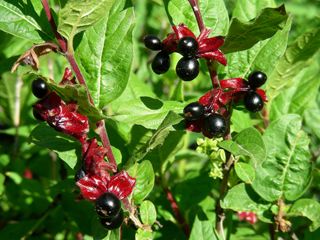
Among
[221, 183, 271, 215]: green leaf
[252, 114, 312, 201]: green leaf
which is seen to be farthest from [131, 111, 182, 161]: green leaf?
[252, 114, 312, 201]: green leaf

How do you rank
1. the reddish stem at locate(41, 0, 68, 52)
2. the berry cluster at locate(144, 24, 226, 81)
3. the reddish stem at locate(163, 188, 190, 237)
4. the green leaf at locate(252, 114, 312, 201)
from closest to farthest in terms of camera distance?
the berry cluster at locate(144, 24, 226, 81)
the reddish stem at locate(41, 0, 68, 52)
the green leaf at locate(252, 114, 312, 201)
the reddish stem at locate(163, 188, 190, 237)

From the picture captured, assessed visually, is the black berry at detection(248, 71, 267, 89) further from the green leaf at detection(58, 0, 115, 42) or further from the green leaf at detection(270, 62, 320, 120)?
the green leaf at detection(270, 62, 320, 120)

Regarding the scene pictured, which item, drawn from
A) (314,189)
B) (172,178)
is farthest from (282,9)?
(314,189)

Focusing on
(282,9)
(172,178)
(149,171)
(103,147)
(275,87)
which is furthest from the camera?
(172,178)

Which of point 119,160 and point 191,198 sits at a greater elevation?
point 119,160

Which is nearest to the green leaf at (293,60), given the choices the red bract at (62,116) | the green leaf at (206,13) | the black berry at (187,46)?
the green leaf at (206,13)

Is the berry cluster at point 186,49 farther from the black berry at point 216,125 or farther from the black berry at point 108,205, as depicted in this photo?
the black berry at point 108,205

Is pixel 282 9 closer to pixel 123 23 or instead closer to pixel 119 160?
pixel 123 23
